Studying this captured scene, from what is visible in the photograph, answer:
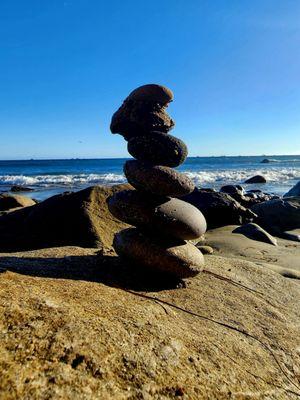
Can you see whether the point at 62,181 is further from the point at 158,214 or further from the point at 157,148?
the point at 158,214

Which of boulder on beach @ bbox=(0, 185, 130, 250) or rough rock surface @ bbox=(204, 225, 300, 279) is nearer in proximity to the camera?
boulder on beach @ bbox=(0, 185, 130, 250)

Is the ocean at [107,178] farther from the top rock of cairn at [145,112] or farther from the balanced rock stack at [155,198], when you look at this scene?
the balanced rock stack at [155,198]

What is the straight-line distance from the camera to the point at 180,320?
Answer: 2.82m

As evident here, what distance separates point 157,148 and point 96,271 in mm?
1342

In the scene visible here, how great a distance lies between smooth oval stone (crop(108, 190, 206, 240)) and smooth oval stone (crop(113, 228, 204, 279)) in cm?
11

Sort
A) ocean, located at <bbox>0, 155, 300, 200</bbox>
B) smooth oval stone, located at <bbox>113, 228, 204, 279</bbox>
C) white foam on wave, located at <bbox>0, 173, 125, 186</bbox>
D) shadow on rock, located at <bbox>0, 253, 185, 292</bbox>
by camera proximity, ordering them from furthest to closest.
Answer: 1. white foam on wave, located at <bbox>0, 173, 125, 186</bbox>
2. ocean, located at <bbox>0, 155, 300, 200</bbox>
3. smooth oval stone, located at <bbox>113, 228, 204, 279</bbox>
4. shadow on rock, located at <bbox>0, 253, 185, 292</bbox>

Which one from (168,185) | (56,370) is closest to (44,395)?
(56,370)

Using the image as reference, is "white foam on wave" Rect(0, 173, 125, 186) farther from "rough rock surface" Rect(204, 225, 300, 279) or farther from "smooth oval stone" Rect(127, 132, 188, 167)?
"smooth oval stone" Rect(127, 132, 188, 167)

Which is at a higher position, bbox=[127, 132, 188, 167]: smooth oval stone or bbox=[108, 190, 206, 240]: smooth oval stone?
bbox=[127, 132, 188, 167]: smooth oval stone

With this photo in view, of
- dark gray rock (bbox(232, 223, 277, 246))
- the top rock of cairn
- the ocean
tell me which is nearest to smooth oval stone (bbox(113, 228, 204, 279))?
the top rock of cairn

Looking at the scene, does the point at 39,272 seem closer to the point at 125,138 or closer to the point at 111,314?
the point at 111,314

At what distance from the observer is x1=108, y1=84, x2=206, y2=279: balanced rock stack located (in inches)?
140

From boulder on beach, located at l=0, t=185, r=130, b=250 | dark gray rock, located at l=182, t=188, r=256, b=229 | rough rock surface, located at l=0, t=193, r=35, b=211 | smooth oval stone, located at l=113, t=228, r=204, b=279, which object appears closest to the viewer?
smooth oval stone, located at l=113, t=228, r=204, b=279

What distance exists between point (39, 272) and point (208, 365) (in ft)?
5.47
